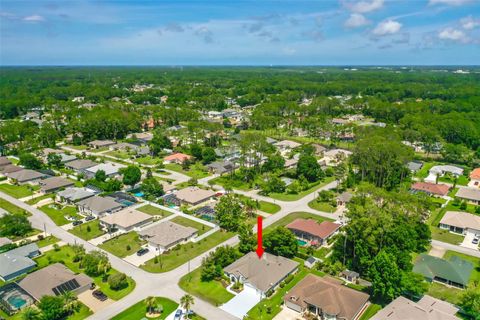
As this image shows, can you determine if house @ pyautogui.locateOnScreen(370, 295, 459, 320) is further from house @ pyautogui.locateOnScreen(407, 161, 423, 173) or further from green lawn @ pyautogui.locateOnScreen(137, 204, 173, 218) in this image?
house @ pyautogui.locateOnScreen(407, 161, 423, 173)

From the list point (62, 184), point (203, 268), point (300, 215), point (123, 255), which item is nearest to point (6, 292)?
point (123, 255)

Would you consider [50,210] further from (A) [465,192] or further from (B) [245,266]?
(A) [465,192]

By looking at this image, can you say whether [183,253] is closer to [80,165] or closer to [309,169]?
[309,169]

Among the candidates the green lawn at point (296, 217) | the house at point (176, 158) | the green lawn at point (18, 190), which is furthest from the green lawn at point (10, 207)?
the green lawn at point (296, 217)

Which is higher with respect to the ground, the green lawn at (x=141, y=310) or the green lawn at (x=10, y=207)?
the green lawn at (x=10, y=207)

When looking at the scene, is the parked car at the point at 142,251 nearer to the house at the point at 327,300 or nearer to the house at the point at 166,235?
the house at the point at 166,235

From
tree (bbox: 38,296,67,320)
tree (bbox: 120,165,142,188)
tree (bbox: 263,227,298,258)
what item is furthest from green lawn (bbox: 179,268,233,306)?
tree (bbox: 120,165,142,188)
